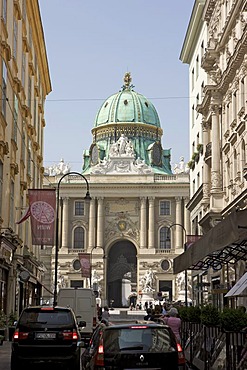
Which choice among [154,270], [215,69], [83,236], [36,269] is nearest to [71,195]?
[83,236]

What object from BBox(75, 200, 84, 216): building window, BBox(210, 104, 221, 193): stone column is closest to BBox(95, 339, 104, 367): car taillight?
BBox(210, 104, 221, 193): stone column

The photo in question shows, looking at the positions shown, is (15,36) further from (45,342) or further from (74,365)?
(74,365)

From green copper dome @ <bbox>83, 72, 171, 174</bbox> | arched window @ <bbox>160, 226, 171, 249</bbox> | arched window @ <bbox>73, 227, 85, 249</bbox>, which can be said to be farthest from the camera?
green copper dome @ <bbox>83, 72, 171, 174</bbox>

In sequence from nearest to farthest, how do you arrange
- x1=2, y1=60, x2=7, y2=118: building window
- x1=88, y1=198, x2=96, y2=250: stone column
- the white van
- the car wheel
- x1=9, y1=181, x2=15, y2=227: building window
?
1. the car wheel
2. x1=2, y1=60, x2=7, y2=118: building window
3. the white van
4. x1=9, y1=181, x2=15, y2=227: building window
5. x1=88, y1=198, x2=96, y2=250: stone column

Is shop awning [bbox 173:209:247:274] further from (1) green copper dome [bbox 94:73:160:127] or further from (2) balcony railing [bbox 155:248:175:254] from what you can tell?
(1) green copper dome [bbox 94:73:160:127]

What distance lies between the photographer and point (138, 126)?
317 feet

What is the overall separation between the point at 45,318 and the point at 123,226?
72.1 meters

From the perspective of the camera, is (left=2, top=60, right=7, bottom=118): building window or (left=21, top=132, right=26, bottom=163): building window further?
(left=21, top=132, right=26, bottom=163): building window

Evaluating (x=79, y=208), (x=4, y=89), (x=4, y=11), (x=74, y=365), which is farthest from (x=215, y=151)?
(x=79, y=208)

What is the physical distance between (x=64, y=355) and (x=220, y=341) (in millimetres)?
3864

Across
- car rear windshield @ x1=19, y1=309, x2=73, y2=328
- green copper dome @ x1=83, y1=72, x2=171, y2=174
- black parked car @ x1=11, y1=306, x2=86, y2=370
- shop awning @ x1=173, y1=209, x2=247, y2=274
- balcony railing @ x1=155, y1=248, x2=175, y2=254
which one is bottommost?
black parked car @ x1=11, y1=306, x2=86, y2=370

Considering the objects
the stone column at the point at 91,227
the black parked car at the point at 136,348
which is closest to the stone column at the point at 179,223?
the stone column at the point at 91,227

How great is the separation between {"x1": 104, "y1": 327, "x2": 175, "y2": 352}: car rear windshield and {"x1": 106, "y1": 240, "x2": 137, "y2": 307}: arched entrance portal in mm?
75687

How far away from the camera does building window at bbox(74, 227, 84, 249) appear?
290ft
